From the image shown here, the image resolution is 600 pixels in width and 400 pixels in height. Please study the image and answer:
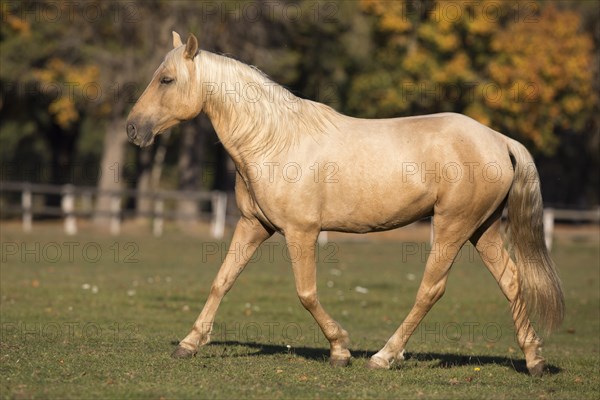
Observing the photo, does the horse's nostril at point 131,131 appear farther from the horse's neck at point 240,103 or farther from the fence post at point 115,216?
the fence post at point 115,216

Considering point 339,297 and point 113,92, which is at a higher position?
point 113,92

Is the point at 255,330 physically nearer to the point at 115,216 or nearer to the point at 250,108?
the point at 250,108

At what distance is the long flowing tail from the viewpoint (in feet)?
30.1

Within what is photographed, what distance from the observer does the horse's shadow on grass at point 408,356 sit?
971 cm

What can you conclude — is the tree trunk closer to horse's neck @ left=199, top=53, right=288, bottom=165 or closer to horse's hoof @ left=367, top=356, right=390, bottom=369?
horse's neck @ left=199, top=53, right=288, bottom=165

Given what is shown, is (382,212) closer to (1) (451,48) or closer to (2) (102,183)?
(2) (102,183)

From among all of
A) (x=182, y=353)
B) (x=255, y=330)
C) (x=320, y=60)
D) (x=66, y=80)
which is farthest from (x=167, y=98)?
(x=320, y=60)

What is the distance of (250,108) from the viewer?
361 inches

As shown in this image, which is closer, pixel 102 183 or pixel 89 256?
pixel 89 256

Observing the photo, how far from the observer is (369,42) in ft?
133

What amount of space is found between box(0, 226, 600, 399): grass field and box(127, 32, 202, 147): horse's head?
6.96ft

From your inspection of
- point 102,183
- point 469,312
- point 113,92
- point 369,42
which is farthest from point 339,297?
point 369,42

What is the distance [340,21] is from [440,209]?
30.7 metres

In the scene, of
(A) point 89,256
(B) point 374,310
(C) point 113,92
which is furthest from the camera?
(C) point 113,92
